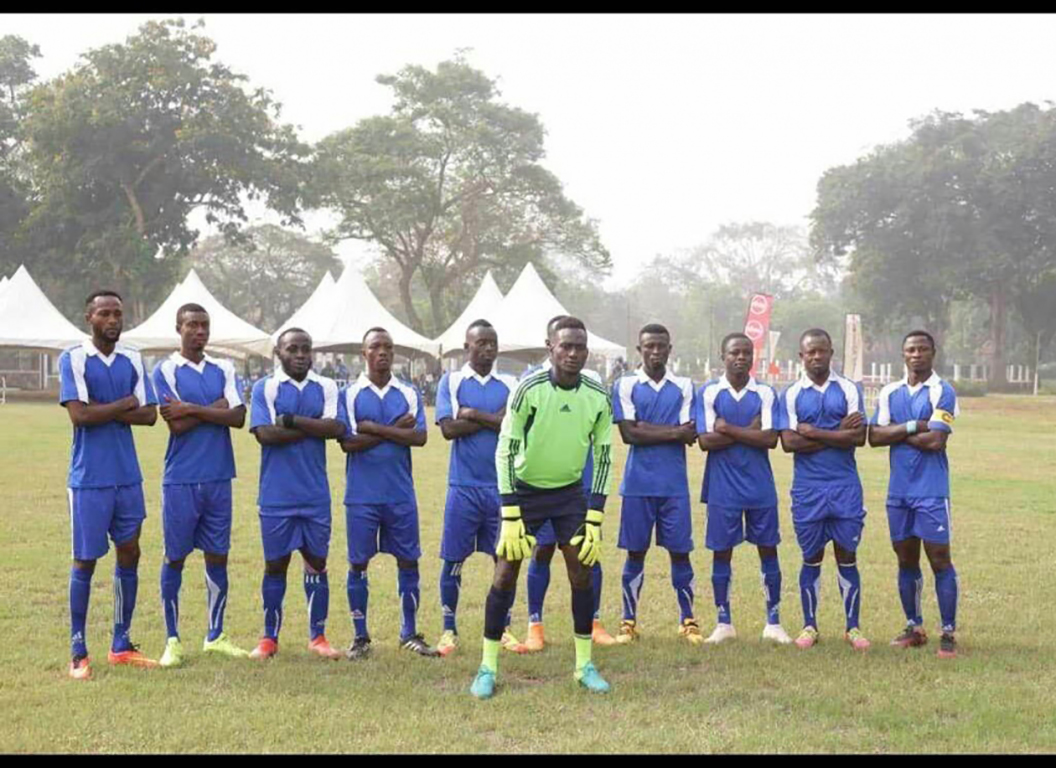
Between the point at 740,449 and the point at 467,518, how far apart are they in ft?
6.70

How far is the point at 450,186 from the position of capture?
172 feet

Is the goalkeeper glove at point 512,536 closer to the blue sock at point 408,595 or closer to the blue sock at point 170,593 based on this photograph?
the blue sock at point 408,595

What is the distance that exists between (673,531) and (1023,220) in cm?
5591

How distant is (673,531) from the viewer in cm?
773

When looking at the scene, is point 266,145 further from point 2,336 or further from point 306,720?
point 306,720

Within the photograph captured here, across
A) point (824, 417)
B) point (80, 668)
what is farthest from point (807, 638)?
point (80, 668)

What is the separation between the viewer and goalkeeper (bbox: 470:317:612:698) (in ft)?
21.2

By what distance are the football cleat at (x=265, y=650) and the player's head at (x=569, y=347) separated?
268 centimetres

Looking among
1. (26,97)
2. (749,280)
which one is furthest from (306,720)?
(749,280)

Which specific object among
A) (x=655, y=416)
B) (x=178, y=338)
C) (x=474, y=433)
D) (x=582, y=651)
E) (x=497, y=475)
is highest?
(x=178, y=338)

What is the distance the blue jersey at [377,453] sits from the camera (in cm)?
734

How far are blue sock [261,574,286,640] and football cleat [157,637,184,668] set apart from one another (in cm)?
56

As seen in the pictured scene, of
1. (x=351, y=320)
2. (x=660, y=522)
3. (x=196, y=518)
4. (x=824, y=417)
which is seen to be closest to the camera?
(x=196, y=518)

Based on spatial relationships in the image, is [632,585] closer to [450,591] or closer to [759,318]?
[450,591]
